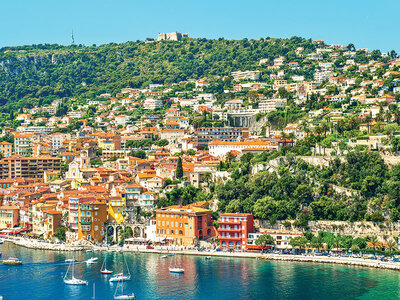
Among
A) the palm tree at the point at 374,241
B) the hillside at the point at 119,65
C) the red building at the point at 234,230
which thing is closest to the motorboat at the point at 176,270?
the red building at the point at 234,230

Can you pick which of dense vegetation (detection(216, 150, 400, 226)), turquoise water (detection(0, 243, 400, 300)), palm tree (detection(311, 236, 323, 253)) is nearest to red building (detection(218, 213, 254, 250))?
dense vegetation (detection(216, 150, 400, 226))

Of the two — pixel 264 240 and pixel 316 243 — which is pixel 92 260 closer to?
pixel 264 240

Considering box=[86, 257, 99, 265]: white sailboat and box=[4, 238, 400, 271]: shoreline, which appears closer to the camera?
box=[4, 238, 400, 271]: shoreline

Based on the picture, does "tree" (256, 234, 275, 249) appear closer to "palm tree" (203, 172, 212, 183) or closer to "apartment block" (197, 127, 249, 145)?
"palm tree" (203, 172, 212, 183)

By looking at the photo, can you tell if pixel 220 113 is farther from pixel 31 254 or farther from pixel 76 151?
pixel 31 254

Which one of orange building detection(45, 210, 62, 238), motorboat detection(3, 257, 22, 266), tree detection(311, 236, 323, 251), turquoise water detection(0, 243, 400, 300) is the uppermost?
orange building detection(45, 210, 62, 238)

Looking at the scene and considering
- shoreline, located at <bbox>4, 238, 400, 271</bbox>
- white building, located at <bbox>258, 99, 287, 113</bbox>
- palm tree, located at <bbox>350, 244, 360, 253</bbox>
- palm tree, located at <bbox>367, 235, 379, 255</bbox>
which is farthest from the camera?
white building, located at <bbox>258, 99, 287, 113</bbox>
